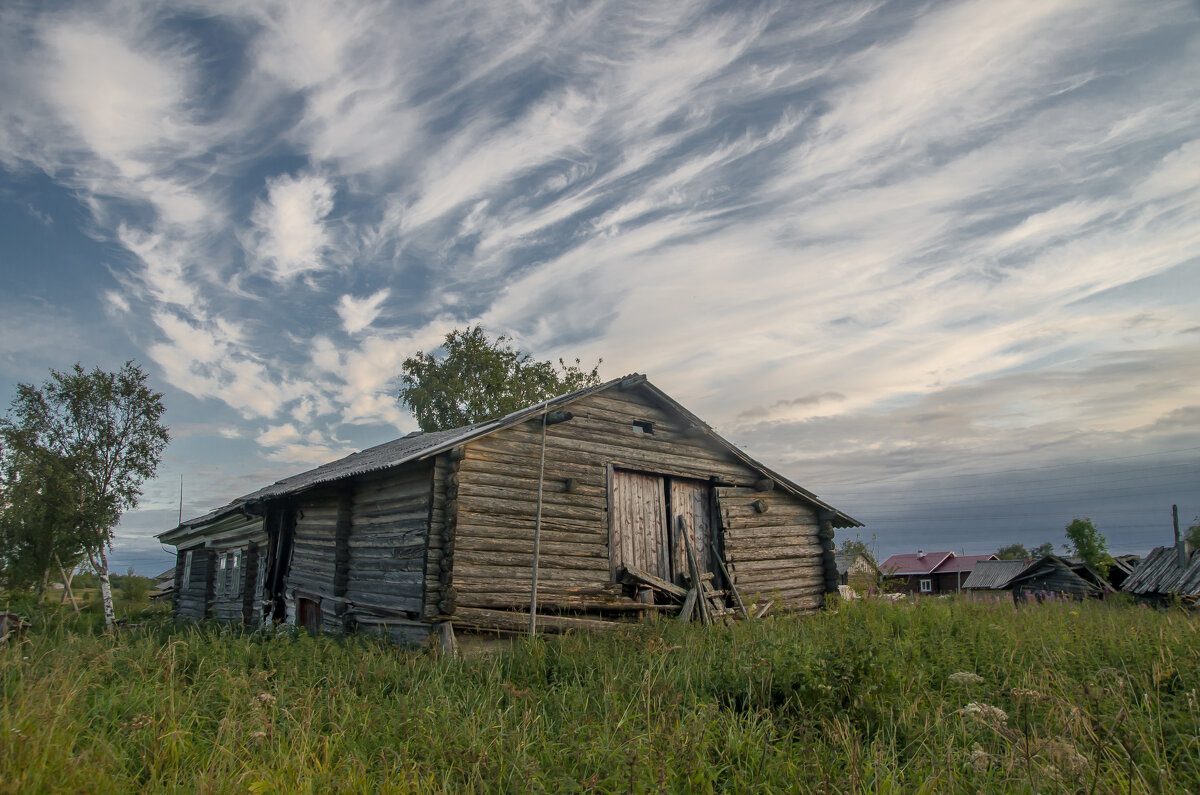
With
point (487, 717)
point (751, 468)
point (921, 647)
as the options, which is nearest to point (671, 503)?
point (751, 468)

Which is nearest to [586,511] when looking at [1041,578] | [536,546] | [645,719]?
[536,546]

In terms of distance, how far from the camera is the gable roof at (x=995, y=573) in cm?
4238

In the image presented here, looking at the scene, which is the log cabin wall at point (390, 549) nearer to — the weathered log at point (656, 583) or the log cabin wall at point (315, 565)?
the log cabin wall at point (315, 565)

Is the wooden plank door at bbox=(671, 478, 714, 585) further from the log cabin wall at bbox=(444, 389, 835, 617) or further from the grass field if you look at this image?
the grass field

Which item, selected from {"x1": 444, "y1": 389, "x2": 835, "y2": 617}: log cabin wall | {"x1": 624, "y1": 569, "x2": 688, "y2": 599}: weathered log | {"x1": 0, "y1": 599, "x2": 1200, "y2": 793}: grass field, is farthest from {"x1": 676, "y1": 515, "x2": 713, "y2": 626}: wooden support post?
{"x1": 0, "y1": 599, "x2": 1200, "y2": 793}: grass field

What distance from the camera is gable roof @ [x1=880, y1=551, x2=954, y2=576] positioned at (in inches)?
2569

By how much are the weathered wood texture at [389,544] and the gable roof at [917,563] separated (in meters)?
60.5

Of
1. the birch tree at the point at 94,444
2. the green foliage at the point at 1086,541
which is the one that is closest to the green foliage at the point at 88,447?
the birch tree at the point at 94,444

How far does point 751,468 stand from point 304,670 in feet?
36.0

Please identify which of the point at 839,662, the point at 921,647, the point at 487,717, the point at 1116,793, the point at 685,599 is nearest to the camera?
the point at 1116,793

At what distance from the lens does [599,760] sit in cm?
443

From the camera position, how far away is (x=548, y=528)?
41.1 ft

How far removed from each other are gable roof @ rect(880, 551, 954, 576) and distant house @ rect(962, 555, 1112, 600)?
63.9ft

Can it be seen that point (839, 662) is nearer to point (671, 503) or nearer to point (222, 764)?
→ point (222, 764)
